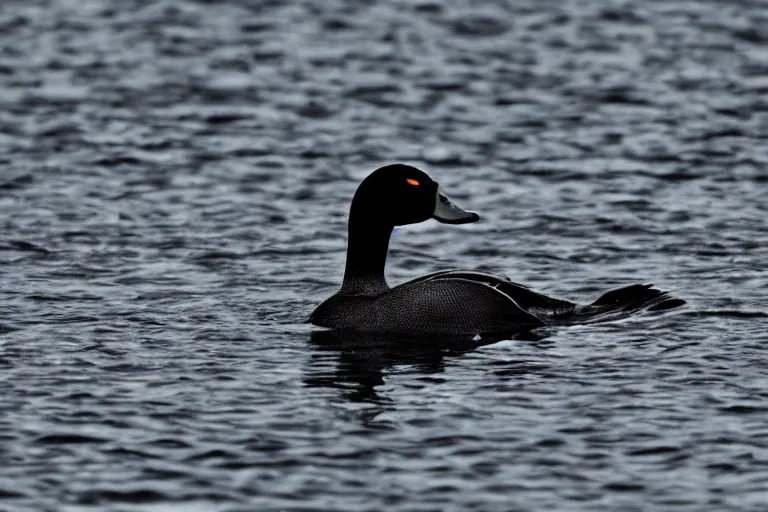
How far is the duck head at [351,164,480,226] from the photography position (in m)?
13.9

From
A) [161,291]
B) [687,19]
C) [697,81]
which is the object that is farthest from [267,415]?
[687,19]

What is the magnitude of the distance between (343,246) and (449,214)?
3092mm

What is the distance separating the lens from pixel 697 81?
23.7 m

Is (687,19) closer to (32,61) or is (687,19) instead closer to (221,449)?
(32,61)

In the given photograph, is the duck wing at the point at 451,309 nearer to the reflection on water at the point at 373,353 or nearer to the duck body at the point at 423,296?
the duck body at the point at 423,296

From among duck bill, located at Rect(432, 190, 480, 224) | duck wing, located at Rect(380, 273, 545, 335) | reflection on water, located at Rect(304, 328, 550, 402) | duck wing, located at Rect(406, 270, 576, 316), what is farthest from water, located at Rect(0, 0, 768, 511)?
duck bill, located at Rect(432, 190, 480, 224)

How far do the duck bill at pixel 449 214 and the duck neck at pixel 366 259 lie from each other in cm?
43

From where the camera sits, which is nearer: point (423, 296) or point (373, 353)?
point (373, 353)

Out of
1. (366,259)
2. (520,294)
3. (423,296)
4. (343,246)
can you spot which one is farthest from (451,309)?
(343,246)

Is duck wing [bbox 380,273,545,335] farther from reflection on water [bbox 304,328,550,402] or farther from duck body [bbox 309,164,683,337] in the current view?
reflection on water [bbox 304,328,550,402]

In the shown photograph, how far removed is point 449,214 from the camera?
46.0 feet

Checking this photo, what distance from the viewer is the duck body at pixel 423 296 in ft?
44.1

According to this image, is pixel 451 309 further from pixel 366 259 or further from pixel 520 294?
pixel 366 259

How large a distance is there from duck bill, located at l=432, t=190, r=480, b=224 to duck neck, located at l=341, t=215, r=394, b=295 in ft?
1.40
